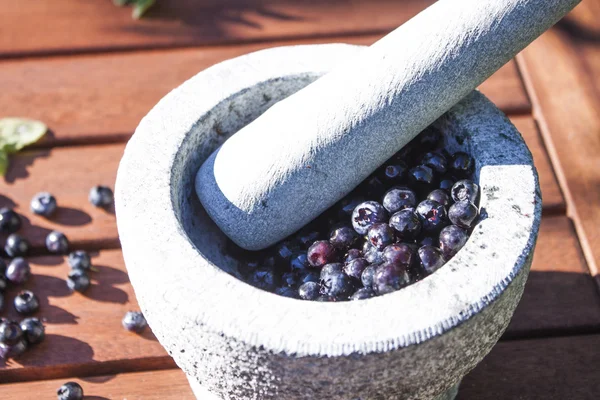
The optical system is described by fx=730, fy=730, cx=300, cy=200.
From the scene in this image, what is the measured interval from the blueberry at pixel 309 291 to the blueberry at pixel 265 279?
118 mm

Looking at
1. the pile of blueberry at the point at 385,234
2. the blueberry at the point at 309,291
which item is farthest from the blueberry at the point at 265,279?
the blueberry at the point at 309,291

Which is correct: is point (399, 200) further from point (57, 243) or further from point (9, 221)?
point (9, 221)

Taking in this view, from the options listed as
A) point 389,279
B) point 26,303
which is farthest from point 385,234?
point 26,303

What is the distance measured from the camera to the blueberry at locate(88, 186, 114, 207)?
6.69ft

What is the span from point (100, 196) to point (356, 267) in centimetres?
97

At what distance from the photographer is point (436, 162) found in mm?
1473

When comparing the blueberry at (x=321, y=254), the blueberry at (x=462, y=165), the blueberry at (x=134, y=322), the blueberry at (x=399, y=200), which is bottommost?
the blueberry at (x=134, y=322)

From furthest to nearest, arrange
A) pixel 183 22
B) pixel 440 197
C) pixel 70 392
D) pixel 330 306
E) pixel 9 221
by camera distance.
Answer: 1. pixel 183 22
2. pixel 9 221
3. pixel 70 392
4. pixel 440 197
5. pixel 330 306

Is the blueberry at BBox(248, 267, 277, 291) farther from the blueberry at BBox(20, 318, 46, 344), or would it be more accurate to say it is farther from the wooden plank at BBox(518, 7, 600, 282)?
the wooden plank at BBox(518, 7, 600, 282)

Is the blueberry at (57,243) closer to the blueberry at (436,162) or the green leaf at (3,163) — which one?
the green leaf at (3,163)

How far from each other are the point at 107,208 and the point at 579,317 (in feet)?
4.20

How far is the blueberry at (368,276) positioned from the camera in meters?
1.30

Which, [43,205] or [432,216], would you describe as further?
[43,205]

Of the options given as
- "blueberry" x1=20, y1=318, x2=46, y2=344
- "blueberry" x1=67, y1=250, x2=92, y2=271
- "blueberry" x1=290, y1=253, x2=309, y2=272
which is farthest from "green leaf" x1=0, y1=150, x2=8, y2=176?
"blueberry" x1=290, y1=253, x2=309, y2=272
